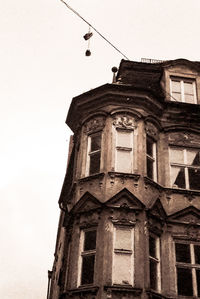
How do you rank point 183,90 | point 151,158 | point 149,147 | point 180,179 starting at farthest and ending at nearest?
1. point 183,90
2. point 149,147
3. point 151,158
4. point 180,179

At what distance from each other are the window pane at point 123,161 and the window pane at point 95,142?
36.5 inches

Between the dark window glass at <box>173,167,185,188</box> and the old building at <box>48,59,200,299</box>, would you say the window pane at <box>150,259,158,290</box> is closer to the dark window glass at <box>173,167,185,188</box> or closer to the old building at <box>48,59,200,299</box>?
the old building at <box>48,59,200,299</box>

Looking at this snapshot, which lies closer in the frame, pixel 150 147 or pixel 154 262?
pixel 154 262

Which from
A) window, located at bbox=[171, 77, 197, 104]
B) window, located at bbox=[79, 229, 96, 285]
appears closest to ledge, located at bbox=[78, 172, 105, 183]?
window, located at bbox=[79, 229, 96, 285]

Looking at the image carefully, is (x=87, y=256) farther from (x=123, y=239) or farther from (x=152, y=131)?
(x=152, y=131)

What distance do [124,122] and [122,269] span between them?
5.72 m

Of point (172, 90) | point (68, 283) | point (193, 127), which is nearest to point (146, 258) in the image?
point (68, 283)

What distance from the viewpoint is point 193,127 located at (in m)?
17.0

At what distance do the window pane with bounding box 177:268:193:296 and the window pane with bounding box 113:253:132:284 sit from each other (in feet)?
5.92

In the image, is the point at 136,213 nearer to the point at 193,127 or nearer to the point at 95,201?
the point at 95,201

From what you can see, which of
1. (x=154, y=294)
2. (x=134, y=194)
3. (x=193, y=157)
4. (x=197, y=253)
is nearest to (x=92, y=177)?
(x=134, y=194)

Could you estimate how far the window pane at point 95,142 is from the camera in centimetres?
1592

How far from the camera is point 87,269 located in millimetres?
13133

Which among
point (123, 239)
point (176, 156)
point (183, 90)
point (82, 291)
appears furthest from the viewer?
point (183, 90)
